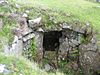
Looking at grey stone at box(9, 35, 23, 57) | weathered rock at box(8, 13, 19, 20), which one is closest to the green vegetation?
weathered rock at box(8, 13, 19, 20)

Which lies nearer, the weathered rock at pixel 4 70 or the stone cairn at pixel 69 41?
the weathered rock at pixel 4 70

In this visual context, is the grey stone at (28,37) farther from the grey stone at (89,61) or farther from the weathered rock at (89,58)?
the grey stone at (89,61)

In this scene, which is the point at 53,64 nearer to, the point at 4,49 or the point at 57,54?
the point at 57,54

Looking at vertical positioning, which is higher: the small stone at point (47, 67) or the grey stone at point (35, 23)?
the grey stone at point (35, 23)

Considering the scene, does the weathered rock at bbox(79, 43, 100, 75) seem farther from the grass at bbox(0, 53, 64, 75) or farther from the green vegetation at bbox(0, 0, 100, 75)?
the grass at bbox(0, 53, 64, 75)

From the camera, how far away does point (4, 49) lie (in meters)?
13.9

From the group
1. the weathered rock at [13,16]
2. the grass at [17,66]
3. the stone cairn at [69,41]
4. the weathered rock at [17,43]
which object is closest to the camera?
the grass at [17,66]

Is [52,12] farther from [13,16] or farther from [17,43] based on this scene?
[17,43]

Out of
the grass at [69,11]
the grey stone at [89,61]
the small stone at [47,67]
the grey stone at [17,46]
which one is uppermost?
the grass at [69,11]

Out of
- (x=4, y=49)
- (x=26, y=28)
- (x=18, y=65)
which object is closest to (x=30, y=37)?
(x=26, y=28)

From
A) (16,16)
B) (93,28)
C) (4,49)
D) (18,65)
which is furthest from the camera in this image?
(93,28)

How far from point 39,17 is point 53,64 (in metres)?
3.65

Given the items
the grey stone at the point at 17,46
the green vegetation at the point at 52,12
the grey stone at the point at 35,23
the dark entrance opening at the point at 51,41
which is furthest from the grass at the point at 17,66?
the dark entrance opening at the point at 51,41

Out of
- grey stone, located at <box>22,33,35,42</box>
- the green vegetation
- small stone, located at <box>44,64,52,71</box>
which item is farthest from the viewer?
small stone, located at <box>44,64,52,71</box>
